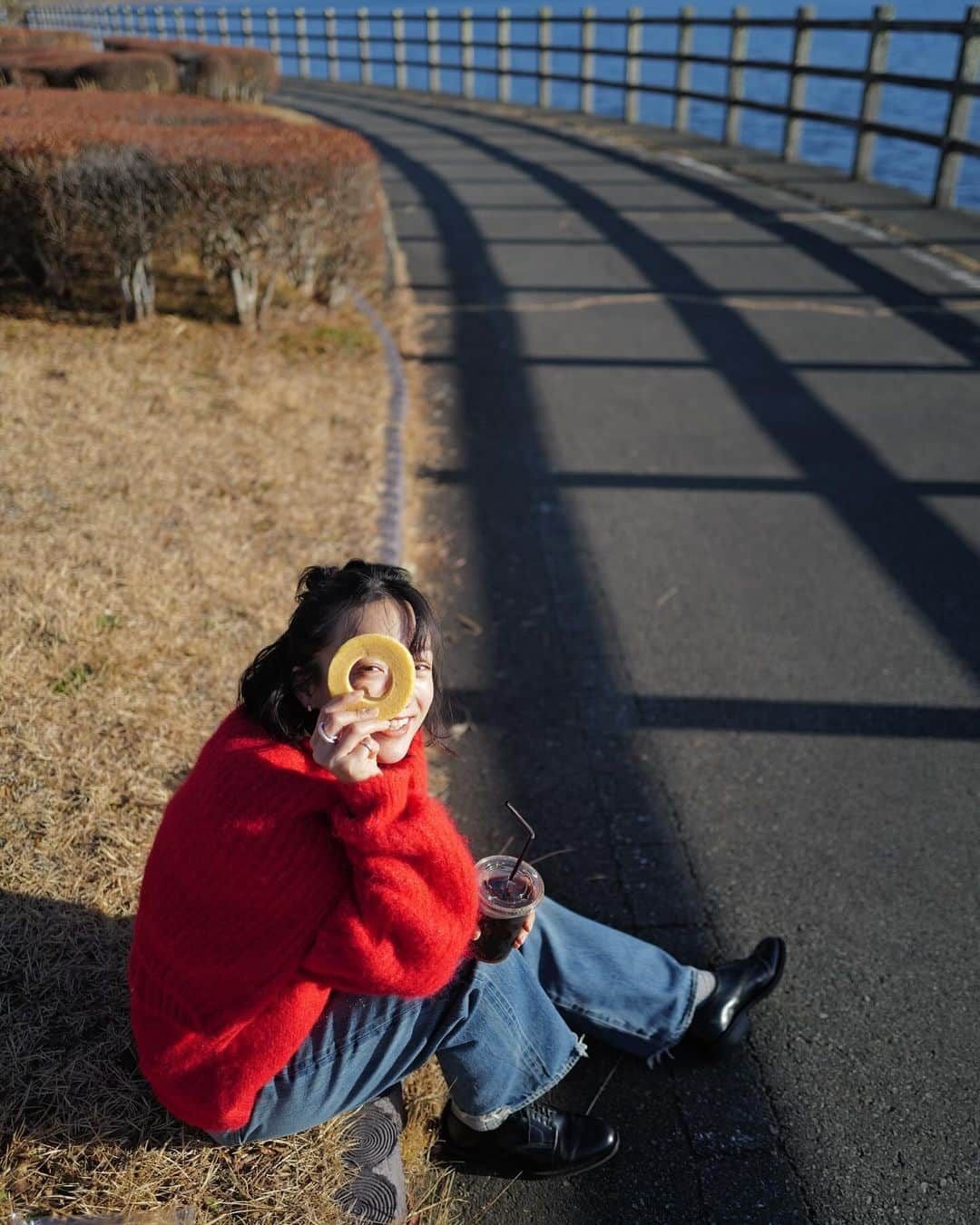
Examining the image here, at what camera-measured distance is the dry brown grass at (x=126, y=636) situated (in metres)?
2.04

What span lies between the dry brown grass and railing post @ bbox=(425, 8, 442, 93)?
21.8 meters

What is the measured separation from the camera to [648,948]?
2.45 m

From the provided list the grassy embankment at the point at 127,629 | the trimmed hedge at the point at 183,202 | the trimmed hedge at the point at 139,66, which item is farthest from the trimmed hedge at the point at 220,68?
the grassy embankment at the point at 127,629

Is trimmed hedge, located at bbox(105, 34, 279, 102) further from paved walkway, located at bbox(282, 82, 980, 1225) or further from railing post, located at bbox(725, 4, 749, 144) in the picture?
paved walkway, located at bbox(282, 82, 980, 1225)

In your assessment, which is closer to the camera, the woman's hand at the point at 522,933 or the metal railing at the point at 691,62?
the woman's hand at the point at 522,933

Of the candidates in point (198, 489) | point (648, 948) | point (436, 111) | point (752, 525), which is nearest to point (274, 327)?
point (198, 489)

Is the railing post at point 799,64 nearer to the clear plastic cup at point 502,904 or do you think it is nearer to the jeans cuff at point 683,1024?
the jeans cuff at point 683,1024

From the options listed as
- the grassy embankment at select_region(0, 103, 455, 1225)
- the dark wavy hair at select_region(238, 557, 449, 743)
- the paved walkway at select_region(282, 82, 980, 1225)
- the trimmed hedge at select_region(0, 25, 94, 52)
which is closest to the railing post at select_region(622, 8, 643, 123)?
the trimmed hedge at select_region(0, 25, 94, 52)

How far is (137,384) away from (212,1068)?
4.38 metres

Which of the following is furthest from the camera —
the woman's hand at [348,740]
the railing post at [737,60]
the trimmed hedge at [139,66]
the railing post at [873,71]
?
the railing post at [737,60]

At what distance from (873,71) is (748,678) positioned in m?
10.3

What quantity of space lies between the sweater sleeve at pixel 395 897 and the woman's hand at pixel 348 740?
26 millimetres

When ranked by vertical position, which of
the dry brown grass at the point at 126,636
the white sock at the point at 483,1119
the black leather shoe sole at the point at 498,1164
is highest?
the dry brown grass at the point at 126,636

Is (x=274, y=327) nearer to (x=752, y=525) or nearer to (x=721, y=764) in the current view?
(x=752, y=525)
